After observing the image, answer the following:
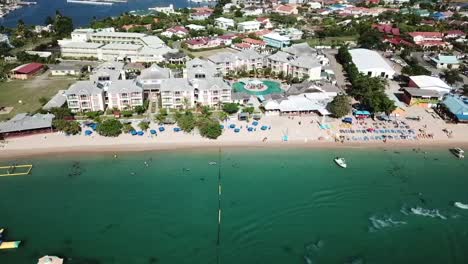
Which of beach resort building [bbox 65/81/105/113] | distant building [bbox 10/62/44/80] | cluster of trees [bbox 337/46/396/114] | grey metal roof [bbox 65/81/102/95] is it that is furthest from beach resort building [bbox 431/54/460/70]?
distant building [bbox 10/62/44/80]

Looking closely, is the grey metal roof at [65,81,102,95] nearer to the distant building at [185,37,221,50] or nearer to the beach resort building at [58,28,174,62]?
the beach resort building at [58,28,174,62]

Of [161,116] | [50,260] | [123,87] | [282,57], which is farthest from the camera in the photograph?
[282,57]

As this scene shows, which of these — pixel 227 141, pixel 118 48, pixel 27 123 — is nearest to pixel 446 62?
pixel 227 141

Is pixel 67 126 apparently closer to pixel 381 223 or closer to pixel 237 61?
pixel 237 61

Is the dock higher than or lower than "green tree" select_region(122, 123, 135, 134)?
lower

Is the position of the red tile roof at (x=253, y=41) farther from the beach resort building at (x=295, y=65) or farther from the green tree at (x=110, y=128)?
the green tree at (x=110, y=128)

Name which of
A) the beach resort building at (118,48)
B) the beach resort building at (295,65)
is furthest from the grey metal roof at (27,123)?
the beach resort building at (295,65)
